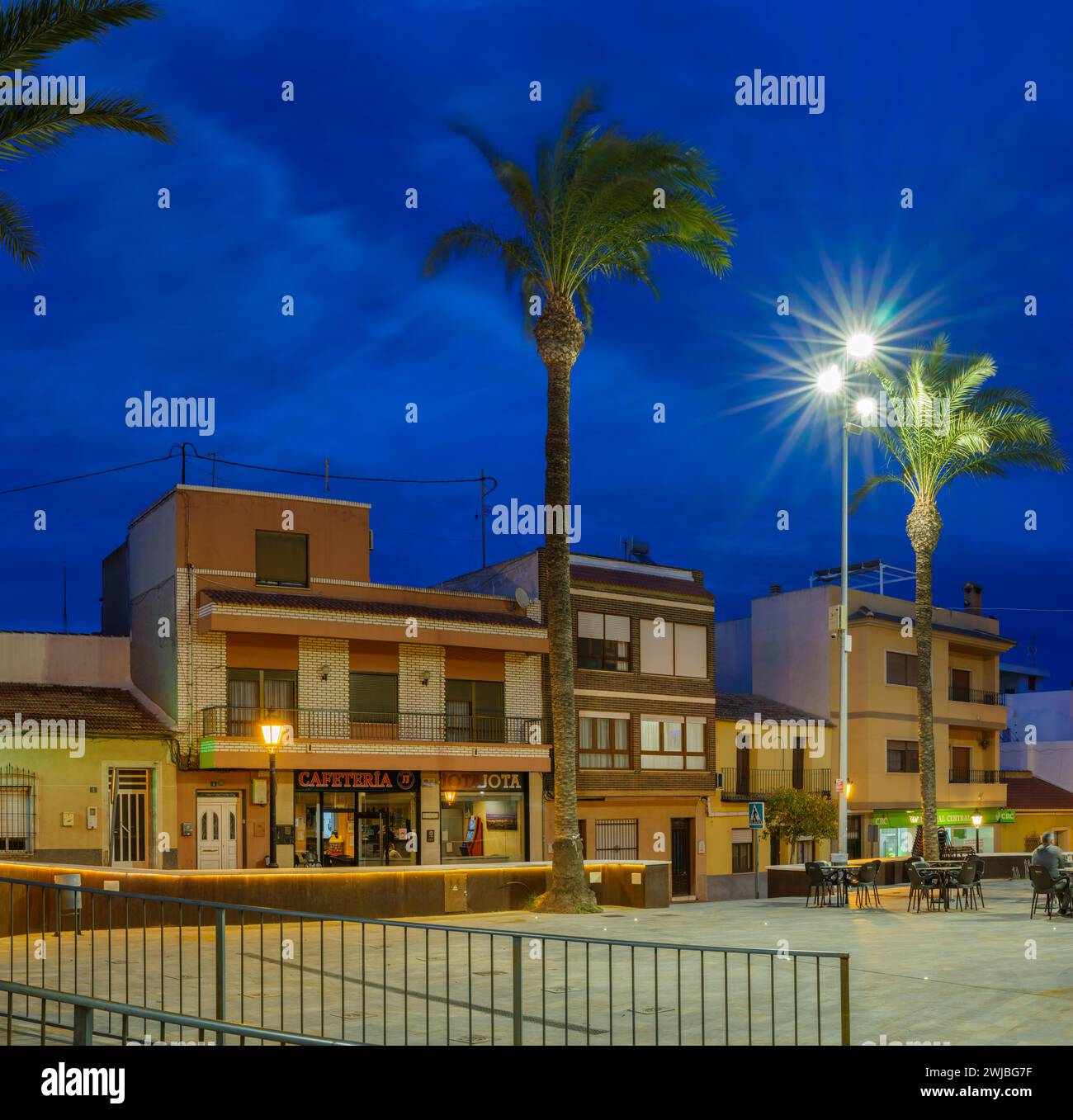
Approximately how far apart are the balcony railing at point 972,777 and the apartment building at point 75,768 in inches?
1409

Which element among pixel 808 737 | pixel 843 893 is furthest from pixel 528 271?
pixel 808 737

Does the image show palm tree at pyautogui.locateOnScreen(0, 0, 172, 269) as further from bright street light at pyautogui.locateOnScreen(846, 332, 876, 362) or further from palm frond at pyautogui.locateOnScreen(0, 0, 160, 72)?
bright street light at pyautogui.locateOnScreen(846, 332, 876, 362)

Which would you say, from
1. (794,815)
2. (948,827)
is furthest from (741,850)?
(948,827)

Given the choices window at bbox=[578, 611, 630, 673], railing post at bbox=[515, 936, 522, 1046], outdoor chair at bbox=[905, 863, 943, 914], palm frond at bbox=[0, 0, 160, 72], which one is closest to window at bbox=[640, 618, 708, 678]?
window at bbox=[578, 611, 630, 673]

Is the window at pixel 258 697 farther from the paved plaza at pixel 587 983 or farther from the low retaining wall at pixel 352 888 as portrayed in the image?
the paved plaza at pixel 587 983

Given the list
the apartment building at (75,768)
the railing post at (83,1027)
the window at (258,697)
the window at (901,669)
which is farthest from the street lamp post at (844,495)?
the railing post at (83,1027)

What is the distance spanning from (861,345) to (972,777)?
35.3 m

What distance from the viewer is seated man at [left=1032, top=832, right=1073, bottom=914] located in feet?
76.3

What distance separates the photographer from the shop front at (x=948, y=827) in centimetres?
5275

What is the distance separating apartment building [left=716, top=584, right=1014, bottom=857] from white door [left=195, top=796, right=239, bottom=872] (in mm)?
23801

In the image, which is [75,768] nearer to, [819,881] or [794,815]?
[819,881]

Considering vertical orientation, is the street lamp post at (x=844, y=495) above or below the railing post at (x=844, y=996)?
above
